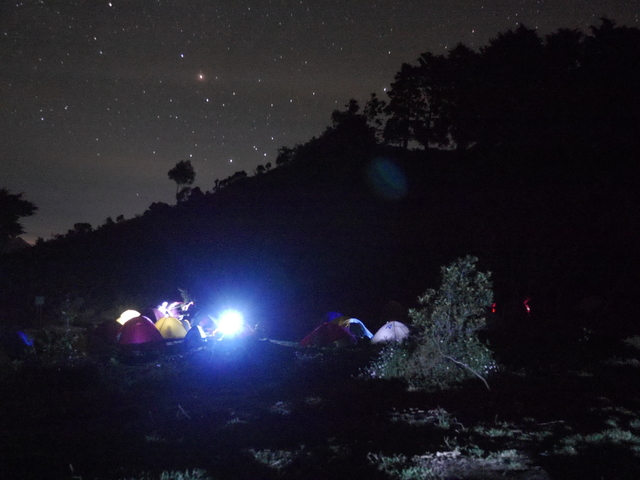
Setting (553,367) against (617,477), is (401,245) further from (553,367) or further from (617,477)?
(617,477)

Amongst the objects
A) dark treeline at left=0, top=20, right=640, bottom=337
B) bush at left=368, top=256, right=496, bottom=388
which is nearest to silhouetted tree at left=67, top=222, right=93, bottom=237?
dark treeline at left=0, top=20, right=640, bottom=337

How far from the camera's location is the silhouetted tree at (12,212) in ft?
136

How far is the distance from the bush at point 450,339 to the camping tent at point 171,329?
35.2 feet

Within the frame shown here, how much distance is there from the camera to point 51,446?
6.71 metres

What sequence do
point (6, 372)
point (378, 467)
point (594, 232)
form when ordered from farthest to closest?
point (594, 232) < point (6, 372) < point (378, 467)

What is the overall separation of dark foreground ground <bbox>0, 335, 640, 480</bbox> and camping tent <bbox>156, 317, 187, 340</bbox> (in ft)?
22.0

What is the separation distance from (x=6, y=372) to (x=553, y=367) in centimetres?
1166

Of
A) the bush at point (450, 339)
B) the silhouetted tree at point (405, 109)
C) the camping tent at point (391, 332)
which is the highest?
the silhouetted tree at point (405, 109)

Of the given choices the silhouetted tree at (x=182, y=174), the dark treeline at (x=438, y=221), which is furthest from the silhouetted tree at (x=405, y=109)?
the silhouetted tree at (x=182, y=174)

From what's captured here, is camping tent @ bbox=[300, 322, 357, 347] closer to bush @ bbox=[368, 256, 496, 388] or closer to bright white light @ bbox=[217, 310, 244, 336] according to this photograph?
bright white light @ bbox=[217, 310, 244, 336]

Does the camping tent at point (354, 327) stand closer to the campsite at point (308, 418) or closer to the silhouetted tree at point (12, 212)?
the campsite at point (308, 418)

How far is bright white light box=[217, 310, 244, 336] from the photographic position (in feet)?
62.4

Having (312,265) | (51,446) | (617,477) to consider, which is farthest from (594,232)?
(51,446)

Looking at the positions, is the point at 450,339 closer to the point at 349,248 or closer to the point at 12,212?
the point at 349,248
